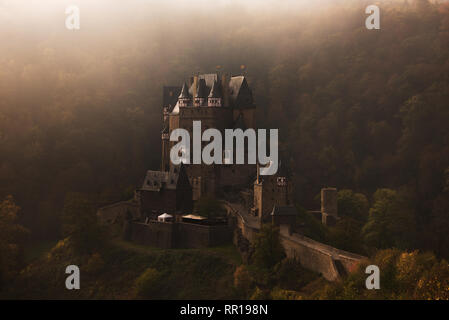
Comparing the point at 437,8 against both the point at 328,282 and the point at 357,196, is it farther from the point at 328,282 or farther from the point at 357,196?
the point at 328,282

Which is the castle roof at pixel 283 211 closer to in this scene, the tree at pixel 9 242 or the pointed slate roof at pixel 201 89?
the pointed slate roof at pixel 201 89

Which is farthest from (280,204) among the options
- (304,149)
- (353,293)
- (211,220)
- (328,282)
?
(304,149)

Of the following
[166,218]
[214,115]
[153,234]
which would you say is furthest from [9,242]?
[214,115]

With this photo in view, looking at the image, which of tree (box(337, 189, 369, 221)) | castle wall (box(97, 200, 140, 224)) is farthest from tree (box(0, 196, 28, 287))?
tree (box(337, 189, 369, 221))
